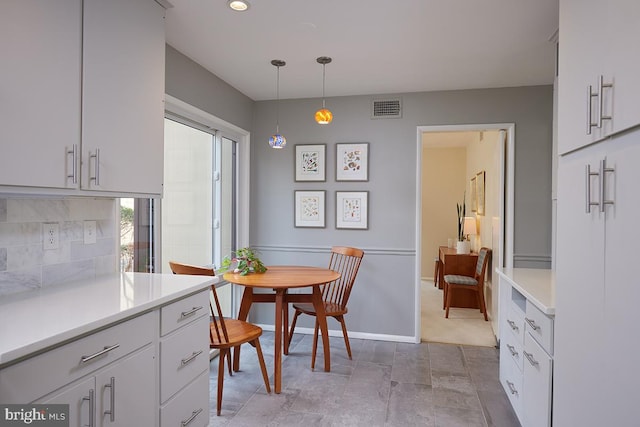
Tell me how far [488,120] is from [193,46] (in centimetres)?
271

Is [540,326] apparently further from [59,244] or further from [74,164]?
[59,244]

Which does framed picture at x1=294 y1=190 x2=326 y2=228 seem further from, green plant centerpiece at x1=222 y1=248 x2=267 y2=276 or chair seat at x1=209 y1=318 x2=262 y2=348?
chair seat at x1=209 y1=318 x2=262 y2=348

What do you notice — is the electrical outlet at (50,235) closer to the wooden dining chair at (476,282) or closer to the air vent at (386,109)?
the air vent at (386,109)

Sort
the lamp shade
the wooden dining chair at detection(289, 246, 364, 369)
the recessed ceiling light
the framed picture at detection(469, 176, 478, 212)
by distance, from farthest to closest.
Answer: the framed picture at detection(469, 176, 478, 212) < the lamp shade < the wooden dining chair at detection(289, 246, 364, 369) < the recessed ceiling light

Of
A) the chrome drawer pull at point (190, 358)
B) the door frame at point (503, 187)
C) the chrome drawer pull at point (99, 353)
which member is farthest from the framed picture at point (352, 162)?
the chrome drawer pull at point (99, 353)

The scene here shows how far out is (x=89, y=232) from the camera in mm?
2098

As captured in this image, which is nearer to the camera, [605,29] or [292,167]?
[605,29]

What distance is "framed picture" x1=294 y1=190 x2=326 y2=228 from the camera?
13.4ft

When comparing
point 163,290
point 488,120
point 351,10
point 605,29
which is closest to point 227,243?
point 163,290

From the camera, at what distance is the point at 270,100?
420 centimetres

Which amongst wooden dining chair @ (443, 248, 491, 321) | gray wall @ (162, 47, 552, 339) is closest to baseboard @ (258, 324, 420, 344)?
gray wall @ (162, 47, 552, 339)

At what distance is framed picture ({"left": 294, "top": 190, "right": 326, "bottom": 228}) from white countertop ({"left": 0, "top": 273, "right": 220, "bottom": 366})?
2102 millimetres

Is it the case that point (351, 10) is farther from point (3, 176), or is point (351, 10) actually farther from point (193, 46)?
point (3, 176)

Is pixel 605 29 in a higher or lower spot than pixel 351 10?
lower
